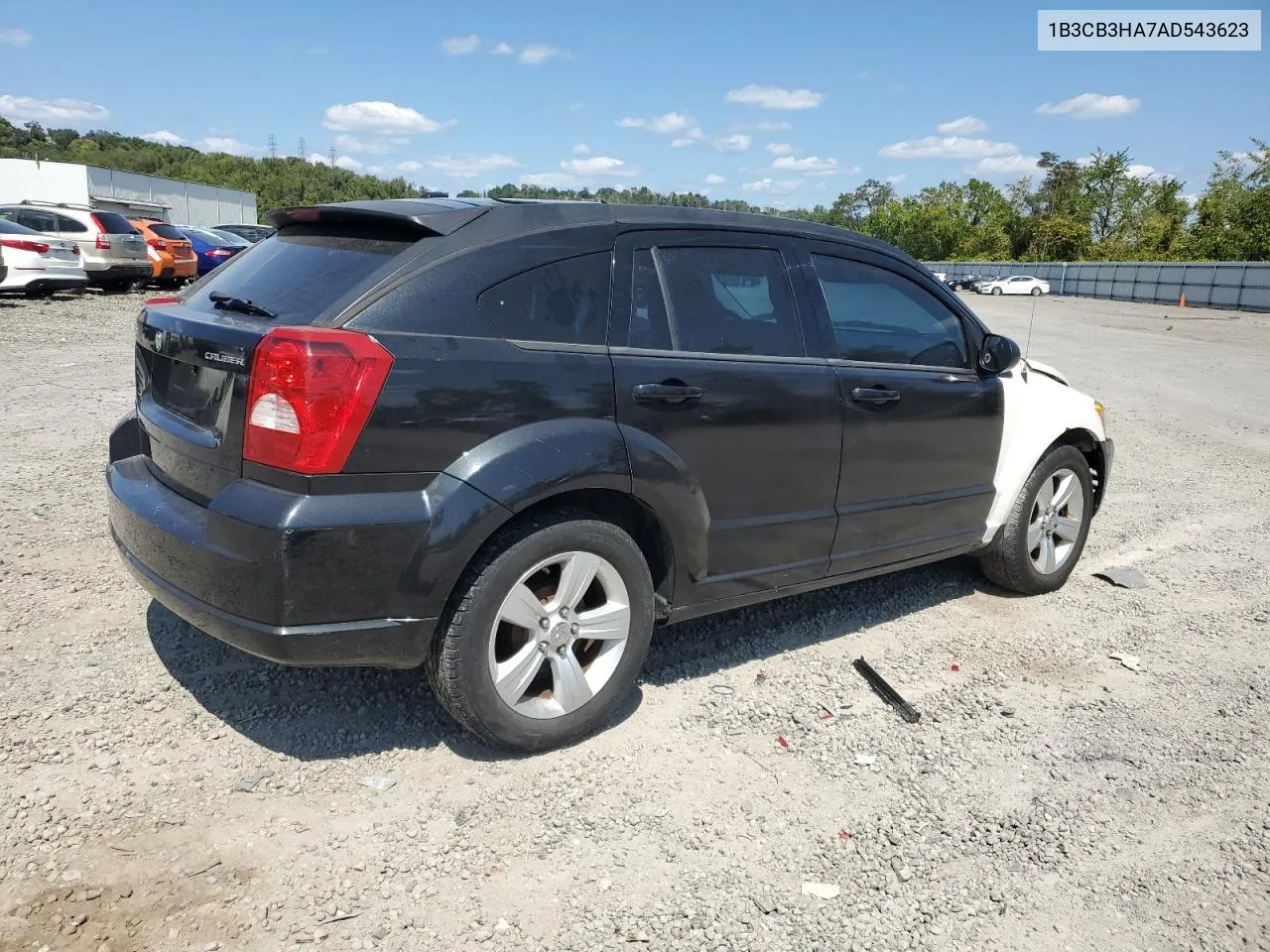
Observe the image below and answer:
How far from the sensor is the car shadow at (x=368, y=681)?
3348 mm

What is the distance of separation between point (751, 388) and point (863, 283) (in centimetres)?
101

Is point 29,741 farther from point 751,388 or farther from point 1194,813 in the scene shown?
point 1194,813

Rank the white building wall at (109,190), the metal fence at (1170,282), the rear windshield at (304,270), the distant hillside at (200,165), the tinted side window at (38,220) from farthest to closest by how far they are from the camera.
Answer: the distant hillside at (200,165)
the white building wall at (109,190)
the metal fence at (1170,282)
the tinted side window at (38,220)
the rear windshield at (304,270)

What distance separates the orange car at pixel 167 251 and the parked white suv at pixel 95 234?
52cm

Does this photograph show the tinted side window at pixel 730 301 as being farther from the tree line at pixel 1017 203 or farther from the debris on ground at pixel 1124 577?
the tree line at pixel 1017 203

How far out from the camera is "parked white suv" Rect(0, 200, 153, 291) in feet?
60.2

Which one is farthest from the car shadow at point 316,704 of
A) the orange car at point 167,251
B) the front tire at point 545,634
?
the orange car at point 167,251

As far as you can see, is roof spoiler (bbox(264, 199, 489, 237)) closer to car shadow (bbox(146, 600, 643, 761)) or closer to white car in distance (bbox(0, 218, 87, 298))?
car shadow (bbox(146, 600, 643, 761))

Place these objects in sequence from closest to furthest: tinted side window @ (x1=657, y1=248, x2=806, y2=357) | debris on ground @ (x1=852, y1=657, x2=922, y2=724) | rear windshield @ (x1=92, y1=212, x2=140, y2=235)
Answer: tinted side window @ (x1=657, y1=248, x2=806, y2=357) → debris on ground @ (x1=852, y1=657, x2=922, y2=724) → rear windshield @ (x1=92, y1=212, x2=140, y2=235)

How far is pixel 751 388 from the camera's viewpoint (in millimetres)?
3588

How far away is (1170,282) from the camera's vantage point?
1700 inches

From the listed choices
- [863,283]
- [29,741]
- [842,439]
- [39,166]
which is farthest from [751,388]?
[39,166]

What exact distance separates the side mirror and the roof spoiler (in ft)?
8.26

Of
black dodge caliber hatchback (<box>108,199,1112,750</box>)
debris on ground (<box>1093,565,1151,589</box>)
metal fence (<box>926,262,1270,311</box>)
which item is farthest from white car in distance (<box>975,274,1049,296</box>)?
black dodge caliber hatchback (<box>108,199,1112,750</box>)
